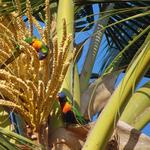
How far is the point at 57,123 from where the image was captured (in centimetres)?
169

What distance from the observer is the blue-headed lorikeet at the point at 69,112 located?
172 centimetres

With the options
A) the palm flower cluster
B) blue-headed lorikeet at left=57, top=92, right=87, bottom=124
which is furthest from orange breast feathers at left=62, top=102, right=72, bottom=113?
the palm flower cluster

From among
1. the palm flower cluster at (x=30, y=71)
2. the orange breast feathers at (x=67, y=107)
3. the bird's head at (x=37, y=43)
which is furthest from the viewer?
the orange breast feathers at (x=67, y=107)

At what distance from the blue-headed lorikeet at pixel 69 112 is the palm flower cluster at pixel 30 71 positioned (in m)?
0.12

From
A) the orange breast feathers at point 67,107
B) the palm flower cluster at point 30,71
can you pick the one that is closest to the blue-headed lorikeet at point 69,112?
the orange breast feathers at point 67,107

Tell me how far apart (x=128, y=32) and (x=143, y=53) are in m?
1.38

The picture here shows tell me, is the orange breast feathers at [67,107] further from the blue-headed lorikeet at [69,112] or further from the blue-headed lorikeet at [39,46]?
the blue-headed lorikeet at [39,46]

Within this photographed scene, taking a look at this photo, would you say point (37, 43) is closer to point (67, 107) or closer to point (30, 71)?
point (30, 71)

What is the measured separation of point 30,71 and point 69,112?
0.27 metres

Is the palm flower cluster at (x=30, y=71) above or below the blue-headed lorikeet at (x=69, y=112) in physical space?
above

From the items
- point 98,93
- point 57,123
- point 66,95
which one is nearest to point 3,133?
point 57,123

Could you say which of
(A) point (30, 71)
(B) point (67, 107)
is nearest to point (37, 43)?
(A) point (30, 71)

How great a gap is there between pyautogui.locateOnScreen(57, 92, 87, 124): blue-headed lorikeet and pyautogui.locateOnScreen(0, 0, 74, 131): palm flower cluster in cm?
12

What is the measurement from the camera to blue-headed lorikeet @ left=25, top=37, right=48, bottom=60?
1.54 m
